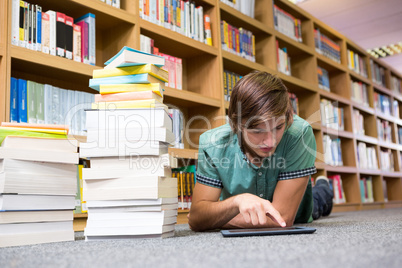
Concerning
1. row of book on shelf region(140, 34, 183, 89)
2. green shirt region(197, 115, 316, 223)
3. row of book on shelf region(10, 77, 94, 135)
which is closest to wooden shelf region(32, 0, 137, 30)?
row of book on shelf region(140, 34, 183, 89)

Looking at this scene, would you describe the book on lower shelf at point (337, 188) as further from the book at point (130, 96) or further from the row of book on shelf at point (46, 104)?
the book at point (130, 96)

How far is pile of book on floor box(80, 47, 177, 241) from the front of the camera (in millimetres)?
1164

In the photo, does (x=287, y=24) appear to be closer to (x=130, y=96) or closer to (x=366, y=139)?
(x=366, y=139)

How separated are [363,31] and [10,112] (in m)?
4.29

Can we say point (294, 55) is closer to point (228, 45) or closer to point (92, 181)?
point (228, 45)

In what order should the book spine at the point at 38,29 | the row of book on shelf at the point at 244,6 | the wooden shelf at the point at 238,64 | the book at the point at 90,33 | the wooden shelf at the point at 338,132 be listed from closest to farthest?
the book spine at the point at 38,29, the book at the point at 90,33, the wooden shelf at the point at 238,64, the row of book on shelf at the point at 244,6, the wooden shelf at the point at 338,132

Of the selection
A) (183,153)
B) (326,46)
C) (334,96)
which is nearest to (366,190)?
(334,96)

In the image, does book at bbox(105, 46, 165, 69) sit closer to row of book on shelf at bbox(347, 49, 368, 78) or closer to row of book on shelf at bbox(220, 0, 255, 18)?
row of book on shelf at bbox(220, 0, 255, 18)

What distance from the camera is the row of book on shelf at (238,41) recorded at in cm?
272

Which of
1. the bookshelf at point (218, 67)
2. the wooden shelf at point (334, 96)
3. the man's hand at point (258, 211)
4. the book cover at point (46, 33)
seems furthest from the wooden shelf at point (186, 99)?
the wooden shelf at point (334, 96)

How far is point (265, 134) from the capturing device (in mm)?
1257

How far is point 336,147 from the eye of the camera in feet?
12.8

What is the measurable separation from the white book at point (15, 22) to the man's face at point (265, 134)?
3.49ft

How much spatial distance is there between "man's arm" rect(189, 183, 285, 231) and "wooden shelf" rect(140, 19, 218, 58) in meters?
1.12
